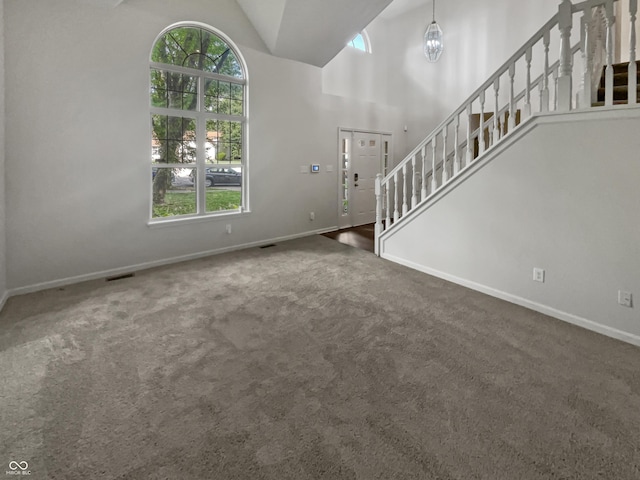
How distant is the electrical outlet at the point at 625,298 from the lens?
2.61 meters

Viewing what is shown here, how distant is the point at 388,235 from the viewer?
15.8 ft

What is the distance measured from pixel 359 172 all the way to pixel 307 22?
312 cm

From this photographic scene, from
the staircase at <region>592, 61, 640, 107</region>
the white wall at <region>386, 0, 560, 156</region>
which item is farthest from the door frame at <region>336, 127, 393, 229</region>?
the staircase at <region>592, 61, 640, 107</region>

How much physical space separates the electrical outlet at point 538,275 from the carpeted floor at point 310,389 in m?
0.32

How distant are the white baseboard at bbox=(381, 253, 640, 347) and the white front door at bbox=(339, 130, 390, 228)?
2.94 m

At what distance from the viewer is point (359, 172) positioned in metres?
7.34

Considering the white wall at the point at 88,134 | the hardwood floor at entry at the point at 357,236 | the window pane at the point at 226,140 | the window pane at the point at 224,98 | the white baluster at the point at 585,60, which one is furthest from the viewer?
the hardwood floor at entry at the point at 357,236

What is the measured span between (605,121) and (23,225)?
540 centimetres

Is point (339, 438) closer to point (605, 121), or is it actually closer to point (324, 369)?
point (324, 369)

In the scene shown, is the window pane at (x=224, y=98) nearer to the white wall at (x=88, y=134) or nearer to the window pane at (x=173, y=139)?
the white wall at (x=88, y=134)

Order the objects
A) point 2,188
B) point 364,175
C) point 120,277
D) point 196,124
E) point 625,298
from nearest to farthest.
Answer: point 625,298 < point 2,188 < point 120,277 < point 196,124 < point 364,175

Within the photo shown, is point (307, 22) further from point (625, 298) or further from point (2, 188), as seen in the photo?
point (625, 298)

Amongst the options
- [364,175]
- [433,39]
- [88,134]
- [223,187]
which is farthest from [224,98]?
[364,175]

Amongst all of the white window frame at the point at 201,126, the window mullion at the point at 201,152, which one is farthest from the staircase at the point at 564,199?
the window mullion at the point at 201,152
